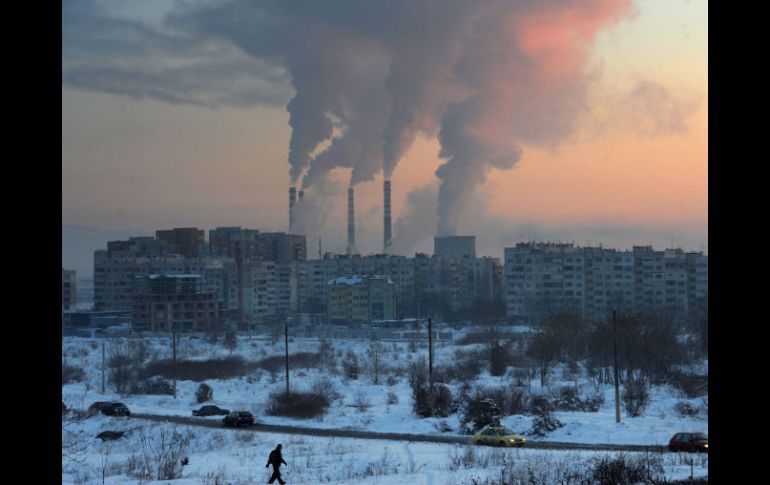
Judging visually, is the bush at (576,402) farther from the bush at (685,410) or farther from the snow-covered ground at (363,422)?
the bush at (685,410)

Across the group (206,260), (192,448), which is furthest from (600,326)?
(206,260)

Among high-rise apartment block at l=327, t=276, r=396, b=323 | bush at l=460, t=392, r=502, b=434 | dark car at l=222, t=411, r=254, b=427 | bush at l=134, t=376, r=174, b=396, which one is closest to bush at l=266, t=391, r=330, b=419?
dark car at l=222, t=411, r=254, b=427

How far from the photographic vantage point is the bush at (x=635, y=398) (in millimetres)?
19859

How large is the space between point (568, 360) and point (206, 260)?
44.9m

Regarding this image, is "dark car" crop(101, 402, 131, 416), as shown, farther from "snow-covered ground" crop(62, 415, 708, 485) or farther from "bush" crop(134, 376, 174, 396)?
"bush" crop(134, 376, 174, 396)

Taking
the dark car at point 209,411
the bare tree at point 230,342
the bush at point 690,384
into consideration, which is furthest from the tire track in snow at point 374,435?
the bare tree at point 230,342

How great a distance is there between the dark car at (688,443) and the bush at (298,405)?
9.74m

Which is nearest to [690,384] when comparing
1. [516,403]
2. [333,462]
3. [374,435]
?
[516,403]

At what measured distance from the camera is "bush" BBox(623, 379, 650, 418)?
1986 cm

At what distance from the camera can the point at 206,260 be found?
2768 inches
